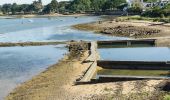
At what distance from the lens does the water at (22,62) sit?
117 ft

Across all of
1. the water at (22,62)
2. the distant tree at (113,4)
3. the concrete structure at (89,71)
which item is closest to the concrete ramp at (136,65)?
the concrete structure at (89,71)

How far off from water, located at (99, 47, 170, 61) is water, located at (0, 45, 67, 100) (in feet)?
19.6

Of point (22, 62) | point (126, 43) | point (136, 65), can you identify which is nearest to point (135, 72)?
point (136, 65)

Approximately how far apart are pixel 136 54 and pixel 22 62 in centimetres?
1414

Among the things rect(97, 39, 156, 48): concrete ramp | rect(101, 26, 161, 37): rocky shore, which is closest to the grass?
rect(97, 39, 156, 48): concrete ramp

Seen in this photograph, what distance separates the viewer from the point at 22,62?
4619 cm

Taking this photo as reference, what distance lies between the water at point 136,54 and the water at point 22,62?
19.6 feet

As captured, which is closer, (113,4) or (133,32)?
(133,32)

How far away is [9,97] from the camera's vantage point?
1152 inches

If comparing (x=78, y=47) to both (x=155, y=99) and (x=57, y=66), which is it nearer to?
(x=57, y=66)

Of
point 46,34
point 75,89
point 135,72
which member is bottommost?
point 46,34

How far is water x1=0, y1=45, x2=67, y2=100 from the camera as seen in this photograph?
3551 centimetres

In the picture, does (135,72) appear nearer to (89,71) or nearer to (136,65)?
(136,65)

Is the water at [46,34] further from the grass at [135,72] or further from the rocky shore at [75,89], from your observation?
the rocky shore at [75,89]
